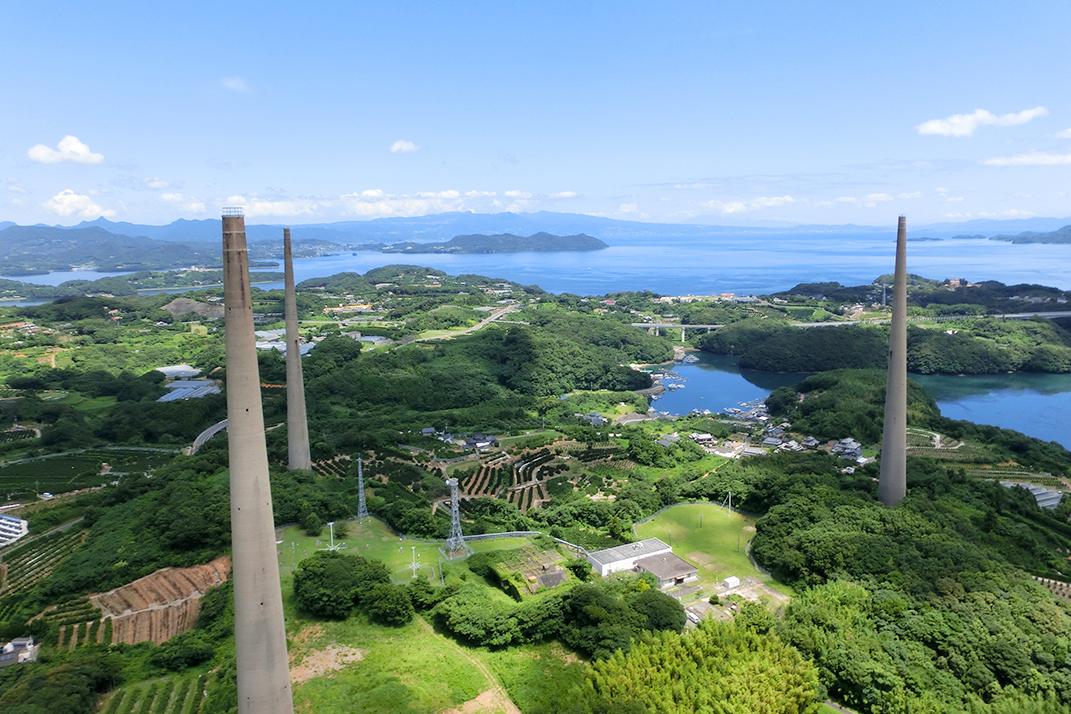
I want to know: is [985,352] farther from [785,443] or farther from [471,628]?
[471,628]

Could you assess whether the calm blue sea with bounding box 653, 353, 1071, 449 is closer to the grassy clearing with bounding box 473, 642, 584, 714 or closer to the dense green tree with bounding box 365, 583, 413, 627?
the grassy clearing with bounding box 473, 642, 584, 714

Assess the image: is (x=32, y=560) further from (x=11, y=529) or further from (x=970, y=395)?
(x=970, y=395)

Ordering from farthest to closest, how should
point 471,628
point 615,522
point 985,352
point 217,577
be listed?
point 985,352, point 615,522, point 217,577, point 471,628

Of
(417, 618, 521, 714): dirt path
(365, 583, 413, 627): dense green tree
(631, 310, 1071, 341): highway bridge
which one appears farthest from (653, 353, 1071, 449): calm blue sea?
(417, 618, 521, 714): dirt path

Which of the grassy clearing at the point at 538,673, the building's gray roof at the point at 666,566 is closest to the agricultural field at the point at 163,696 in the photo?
the grassy clearing at the point at 538,673

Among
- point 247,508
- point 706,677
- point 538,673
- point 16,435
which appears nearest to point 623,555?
point 538,673

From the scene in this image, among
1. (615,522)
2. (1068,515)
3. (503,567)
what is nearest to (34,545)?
(503,567)
